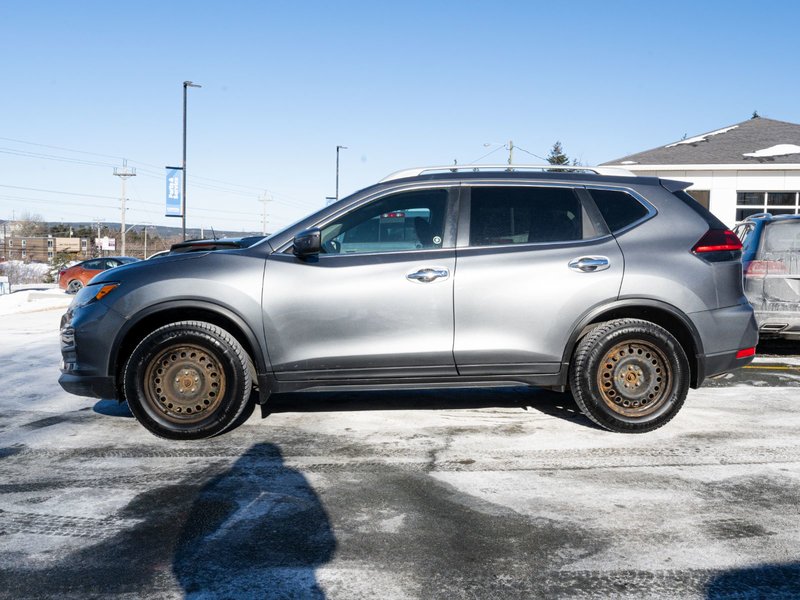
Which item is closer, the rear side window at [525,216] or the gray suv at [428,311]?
the gray suv at [428,311]

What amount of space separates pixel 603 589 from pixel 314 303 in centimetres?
285

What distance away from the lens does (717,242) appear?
530cm

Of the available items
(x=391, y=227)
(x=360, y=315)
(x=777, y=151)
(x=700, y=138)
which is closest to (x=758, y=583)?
(x=360, y=315)

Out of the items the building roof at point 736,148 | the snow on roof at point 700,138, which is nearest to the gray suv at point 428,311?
the building roof at point 736,148

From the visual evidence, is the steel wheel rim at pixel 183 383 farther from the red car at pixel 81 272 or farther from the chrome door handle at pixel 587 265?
the red car at pixel 81 272

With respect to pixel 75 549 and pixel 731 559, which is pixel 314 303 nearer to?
pixel 75 549

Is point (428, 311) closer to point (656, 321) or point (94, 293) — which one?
point (656, 321)

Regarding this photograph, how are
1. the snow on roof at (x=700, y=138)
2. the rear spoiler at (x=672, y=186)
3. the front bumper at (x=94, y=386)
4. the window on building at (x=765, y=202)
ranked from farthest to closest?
the snow on roof at (x=700, y=138) → the window on building at (x=765, y=202) → the rear spoiler at (x=672, y=186) → the front bumper at (x=94, y=386)

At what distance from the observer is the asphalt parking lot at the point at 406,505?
9.64ft

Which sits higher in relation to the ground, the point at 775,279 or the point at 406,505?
the point at 775,279

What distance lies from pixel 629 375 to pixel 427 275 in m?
1.66

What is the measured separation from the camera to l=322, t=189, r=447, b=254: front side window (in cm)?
523

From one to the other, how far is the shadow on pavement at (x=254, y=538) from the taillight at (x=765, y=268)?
6.02 meters

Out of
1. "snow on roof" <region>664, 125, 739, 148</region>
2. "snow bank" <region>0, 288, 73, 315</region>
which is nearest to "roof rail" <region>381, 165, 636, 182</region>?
"snow bank" <region>0, 288, 73, 315</region>
